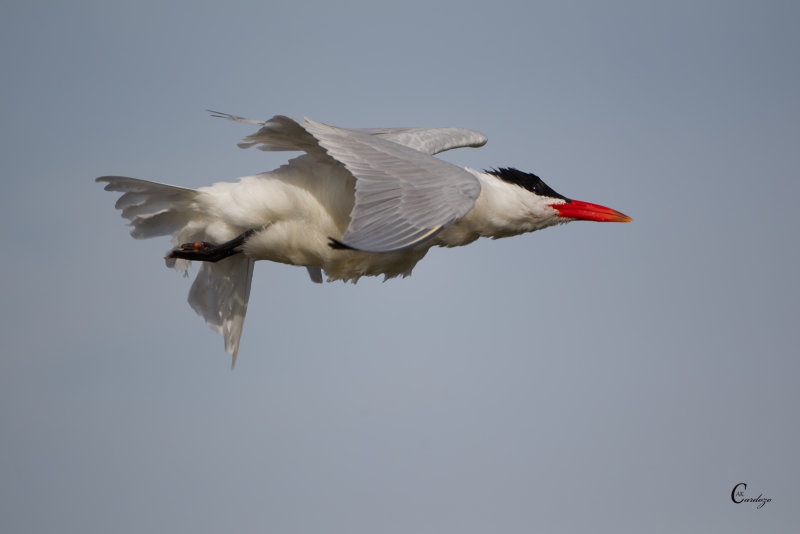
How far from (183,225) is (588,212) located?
3.08 meters

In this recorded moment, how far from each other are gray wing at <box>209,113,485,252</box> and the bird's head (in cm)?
113

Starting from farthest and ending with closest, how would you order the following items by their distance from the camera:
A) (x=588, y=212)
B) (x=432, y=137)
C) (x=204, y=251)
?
1. (x=432, y=137)
2. (x=588, y=212)
3. (x=204, y=251)

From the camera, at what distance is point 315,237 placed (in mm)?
6777

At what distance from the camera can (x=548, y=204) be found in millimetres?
7195

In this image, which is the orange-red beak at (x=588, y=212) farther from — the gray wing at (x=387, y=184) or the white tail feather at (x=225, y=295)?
the white tail feather at (x=225, y=295)

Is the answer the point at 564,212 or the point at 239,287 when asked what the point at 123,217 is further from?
the point at 564,212

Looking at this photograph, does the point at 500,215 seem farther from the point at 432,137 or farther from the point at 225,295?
the point at 225,295

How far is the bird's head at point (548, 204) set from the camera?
7.16 meters

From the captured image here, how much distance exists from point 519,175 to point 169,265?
Answer: 112 inches

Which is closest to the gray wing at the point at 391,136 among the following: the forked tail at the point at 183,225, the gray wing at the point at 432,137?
the gray wing at the point at 432,137

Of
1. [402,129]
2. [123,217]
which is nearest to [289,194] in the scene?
[123,217]

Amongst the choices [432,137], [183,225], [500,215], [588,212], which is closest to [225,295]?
[183,225]

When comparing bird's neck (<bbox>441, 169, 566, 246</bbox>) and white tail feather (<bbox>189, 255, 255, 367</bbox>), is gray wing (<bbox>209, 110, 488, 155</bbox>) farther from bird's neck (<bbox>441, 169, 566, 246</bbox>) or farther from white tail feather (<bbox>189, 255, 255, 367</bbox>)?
white tail feather (<bbox>189, 255, 255, 367</bbox>)

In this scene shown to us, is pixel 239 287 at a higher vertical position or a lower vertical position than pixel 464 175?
lower
